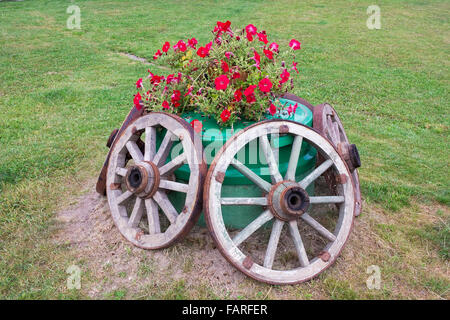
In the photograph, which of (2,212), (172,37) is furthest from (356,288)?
(172,37)

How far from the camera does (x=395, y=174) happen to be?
5.45 meters

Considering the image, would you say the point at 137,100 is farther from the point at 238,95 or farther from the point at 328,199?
the point at 328,199

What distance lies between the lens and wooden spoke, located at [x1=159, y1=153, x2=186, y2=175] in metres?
3.40

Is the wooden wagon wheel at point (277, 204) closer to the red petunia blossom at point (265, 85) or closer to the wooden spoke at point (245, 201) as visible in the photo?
the wooden spoke at point (245, 201)

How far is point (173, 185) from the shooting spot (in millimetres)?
3443

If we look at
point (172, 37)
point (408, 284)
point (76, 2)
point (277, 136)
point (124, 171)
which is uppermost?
point (76, 2)

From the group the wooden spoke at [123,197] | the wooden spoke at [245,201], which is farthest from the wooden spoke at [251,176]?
the wooden spoke at [123,197]

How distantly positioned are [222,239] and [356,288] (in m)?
1.24

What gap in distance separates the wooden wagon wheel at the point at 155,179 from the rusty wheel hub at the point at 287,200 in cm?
61

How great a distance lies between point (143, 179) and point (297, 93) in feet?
19.5

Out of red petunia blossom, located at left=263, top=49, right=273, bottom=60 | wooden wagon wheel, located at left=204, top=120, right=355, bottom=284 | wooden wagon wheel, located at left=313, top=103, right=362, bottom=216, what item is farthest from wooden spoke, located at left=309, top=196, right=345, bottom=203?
red petunia blossom, located at left=263, top=49, right=273, bottom=60

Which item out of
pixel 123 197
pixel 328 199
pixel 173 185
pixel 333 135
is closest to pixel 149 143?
pixel 173 185

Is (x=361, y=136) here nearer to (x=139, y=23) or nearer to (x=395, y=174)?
(x=395, y=174)

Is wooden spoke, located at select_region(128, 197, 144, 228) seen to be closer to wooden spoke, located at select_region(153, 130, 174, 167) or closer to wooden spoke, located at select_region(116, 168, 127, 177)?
wooden spoke, located at select_region(116, 168, 127, 177)
